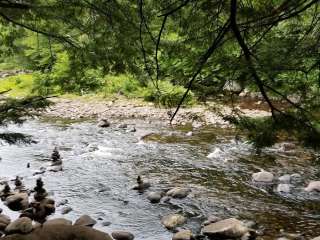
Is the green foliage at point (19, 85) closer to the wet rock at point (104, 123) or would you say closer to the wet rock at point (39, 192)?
the wet rock at point (104, 123)

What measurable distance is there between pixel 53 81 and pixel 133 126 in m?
5.96

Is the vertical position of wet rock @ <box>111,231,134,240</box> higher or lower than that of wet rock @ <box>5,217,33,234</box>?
lower

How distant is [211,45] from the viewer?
9.72ft

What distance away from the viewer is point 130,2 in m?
4.39

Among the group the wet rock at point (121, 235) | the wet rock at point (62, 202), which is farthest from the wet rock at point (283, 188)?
the wet rock at point (62, 202)

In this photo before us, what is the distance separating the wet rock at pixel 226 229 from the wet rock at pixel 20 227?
2319mm

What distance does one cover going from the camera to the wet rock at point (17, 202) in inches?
286

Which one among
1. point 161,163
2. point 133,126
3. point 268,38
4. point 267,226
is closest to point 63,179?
point 161,163

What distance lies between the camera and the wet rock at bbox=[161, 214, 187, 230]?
6.38 metres

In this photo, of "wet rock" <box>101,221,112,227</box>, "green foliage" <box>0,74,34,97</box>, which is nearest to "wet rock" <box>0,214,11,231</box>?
"wet rock" <box>101,221,112,227</box>

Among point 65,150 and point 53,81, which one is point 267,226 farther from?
point 53,81

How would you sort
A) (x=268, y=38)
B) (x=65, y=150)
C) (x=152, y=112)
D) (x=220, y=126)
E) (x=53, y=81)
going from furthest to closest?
(x=53, y=81) → (x=152, y=112) → (x=220, y=126) → (x=65, y=150) → (x=268, y=38)

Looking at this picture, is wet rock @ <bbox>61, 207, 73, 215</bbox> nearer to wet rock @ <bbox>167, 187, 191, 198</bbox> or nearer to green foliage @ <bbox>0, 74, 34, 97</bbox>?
wet rock @ <bbox>167, 187, 191, 198</bbox>

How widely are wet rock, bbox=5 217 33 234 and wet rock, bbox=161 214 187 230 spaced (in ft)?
5.98
